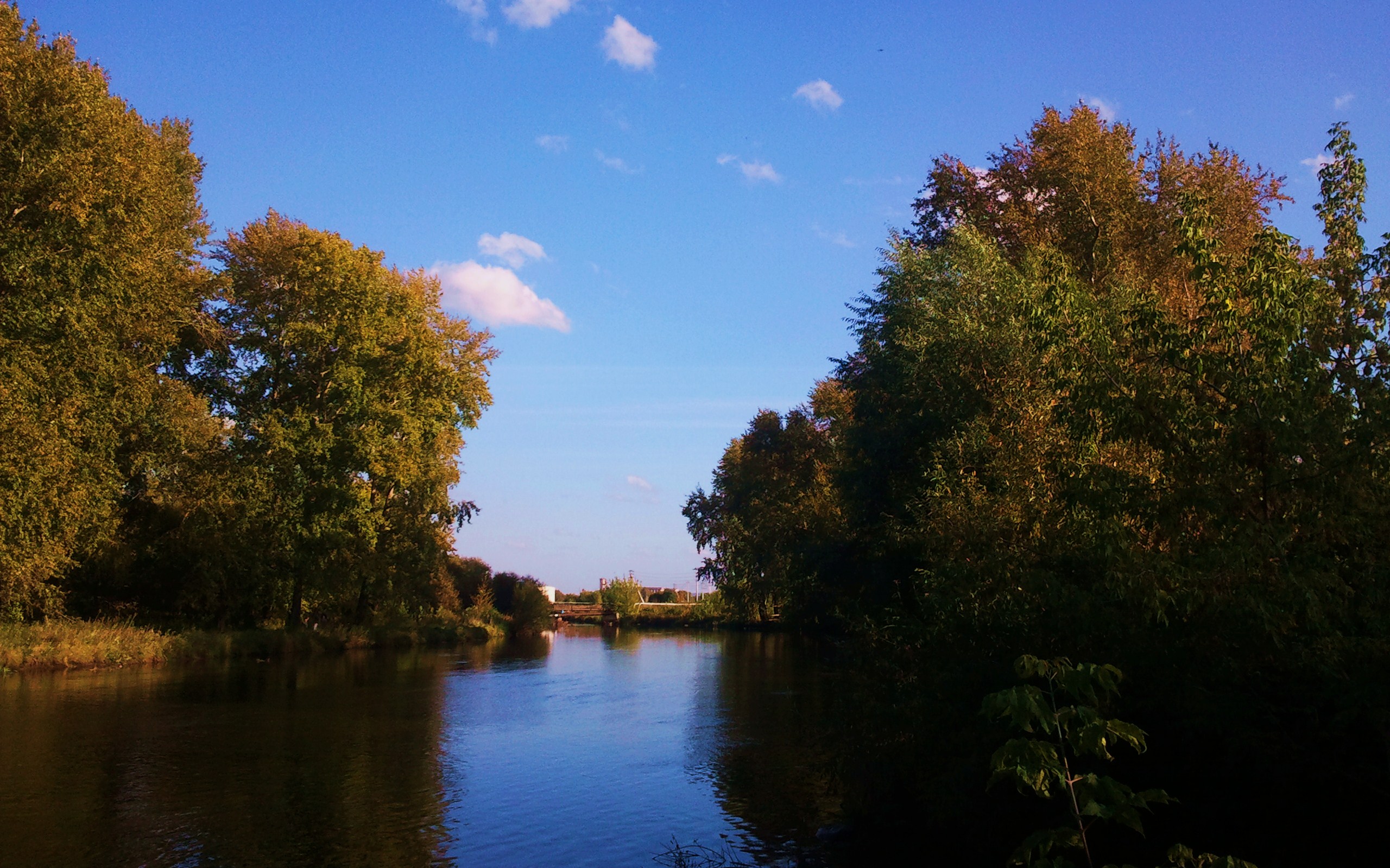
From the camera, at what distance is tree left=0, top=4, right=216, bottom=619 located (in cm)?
2903

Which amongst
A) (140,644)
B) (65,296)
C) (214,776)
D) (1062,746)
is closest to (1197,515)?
(1062,746)

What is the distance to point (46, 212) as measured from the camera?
1185 inches

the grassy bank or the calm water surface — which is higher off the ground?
the grassy bank

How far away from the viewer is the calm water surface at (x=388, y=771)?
13734mm

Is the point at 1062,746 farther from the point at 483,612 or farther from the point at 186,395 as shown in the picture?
the point at 483,612

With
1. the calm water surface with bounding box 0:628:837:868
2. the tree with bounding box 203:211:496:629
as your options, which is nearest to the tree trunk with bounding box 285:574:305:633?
the tree with bounding box 203:211:496:629

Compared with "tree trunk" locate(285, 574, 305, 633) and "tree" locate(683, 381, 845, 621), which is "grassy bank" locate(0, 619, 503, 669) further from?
"tree" locate(683, 381, 845, 621)

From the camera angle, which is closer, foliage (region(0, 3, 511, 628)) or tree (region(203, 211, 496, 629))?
foliage (region(0, 3, 511, 628))

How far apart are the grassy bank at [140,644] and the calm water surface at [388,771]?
1.14 metres

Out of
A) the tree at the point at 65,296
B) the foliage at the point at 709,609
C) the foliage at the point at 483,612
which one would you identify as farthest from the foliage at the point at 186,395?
the foliage at the point at 709,609

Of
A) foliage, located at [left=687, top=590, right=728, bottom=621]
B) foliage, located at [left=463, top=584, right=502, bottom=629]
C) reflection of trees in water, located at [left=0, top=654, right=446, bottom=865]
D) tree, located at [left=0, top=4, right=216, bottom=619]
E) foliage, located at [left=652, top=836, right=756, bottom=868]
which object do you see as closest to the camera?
foliage, located at [left=652, top=836, right=756, bottom=868]

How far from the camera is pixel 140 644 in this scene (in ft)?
121

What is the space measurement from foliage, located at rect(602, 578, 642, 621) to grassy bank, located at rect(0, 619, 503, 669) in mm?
62021

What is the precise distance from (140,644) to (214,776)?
74.5ft
